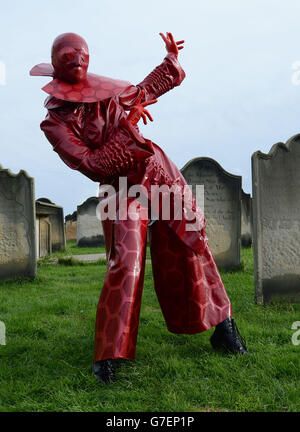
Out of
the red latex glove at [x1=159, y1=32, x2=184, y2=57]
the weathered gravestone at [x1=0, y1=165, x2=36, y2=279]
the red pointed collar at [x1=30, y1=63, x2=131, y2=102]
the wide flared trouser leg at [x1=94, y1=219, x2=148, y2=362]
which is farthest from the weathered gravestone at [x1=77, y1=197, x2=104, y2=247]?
the wide flared trouser leg at [x1=94, y1=219, x2=148, y2=362]

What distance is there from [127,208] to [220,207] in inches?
143

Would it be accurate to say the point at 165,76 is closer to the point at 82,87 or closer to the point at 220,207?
the point at 82,87

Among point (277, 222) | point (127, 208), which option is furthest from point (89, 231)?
point (127, 208)

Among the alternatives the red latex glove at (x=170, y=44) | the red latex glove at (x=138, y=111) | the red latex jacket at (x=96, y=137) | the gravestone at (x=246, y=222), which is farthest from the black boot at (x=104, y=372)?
the gravestone at (x=246, y=222)

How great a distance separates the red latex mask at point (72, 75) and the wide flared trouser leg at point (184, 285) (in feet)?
2.76

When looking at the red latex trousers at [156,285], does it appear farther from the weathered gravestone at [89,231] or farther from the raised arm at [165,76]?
the weathered gravestone at [89,231]

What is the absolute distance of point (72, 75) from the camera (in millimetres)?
2041

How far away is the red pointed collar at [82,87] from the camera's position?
6.52 ft

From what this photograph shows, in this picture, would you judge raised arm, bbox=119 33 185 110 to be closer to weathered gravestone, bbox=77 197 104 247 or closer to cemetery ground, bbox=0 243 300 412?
cemetery ground, bbox=0 243 300 412

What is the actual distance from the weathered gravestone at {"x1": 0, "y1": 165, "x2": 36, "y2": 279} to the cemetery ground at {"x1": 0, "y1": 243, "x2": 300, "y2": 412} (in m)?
1.66

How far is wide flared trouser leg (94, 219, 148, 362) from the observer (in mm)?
1911

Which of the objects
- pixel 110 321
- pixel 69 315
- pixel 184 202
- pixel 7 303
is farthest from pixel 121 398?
pixel 7 303

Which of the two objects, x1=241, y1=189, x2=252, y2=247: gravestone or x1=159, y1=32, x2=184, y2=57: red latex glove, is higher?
x1=159, y1=32, x2=184, y2=57: red latex glove
